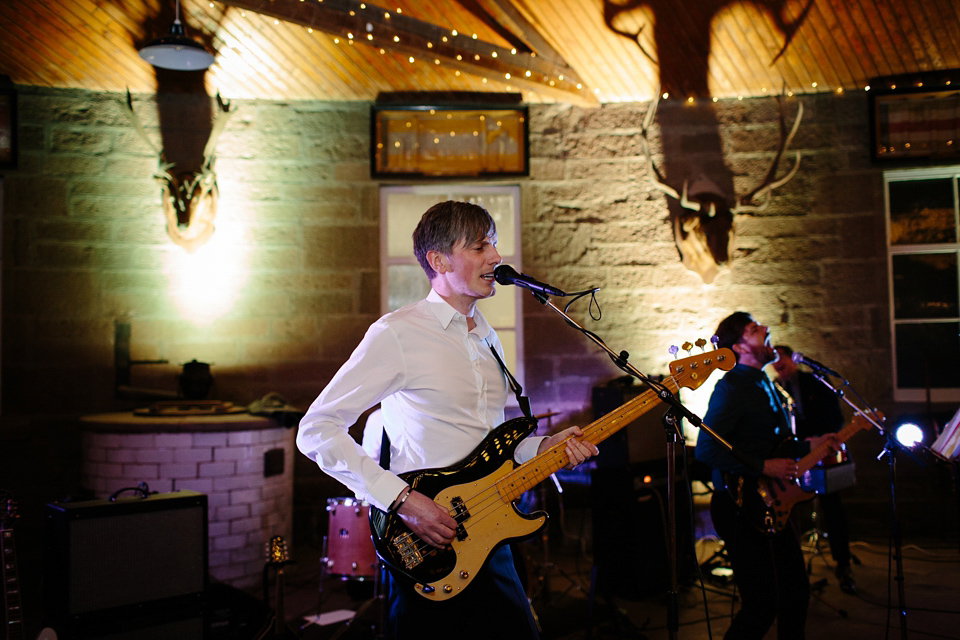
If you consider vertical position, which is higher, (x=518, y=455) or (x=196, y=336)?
(x=196, y=336)

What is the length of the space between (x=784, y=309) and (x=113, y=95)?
6124mm

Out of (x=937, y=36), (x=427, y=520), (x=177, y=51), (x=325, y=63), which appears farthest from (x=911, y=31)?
(x=427, y=520)

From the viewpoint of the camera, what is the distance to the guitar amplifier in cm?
369

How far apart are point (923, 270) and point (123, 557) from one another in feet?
21.6

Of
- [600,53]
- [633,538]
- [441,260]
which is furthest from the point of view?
[600,53]

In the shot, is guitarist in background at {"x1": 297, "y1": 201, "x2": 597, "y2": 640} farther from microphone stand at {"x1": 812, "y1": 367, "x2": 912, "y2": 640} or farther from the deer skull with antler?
the deer skull with antler

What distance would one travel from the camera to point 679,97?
20.3ft

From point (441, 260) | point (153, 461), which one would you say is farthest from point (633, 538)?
point (153, 461)

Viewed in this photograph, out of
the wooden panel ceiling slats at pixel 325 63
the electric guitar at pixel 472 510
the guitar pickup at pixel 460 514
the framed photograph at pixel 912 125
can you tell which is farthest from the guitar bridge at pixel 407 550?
the framed photograph at pixel 912 125

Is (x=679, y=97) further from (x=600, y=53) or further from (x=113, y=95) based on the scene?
(x=113, y=95)

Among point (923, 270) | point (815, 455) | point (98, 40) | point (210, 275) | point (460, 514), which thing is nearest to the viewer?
point (460, 514)

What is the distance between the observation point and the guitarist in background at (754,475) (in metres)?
3.06

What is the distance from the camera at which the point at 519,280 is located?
2.25m

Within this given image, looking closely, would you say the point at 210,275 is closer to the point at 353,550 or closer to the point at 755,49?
the point at 353,550
